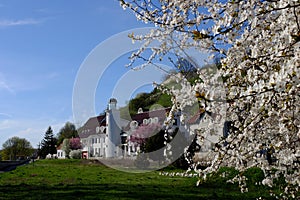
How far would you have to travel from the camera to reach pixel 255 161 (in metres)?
4.27

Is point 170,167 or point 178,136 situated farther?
point 170,167

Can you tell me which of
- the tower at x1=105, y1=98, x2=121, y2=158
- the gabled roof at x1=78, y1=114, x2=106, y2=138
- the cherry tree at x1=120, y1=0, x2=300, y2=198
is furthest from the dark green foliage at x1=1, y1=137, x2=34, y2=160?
the cherry tree at x1=120, y1=0, x2=300, y2=198

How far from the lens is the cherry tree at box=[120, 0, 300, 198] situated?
233 centimetres

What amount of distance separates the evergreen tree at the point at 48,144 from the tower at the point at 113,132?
91.1ft

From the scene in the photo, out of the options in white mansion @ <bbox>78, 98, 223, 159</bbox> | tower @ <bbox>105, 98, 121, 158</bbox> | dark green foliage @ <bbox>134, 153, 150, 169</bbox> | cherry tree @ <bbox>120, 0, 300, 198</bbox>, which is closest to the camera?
cherry tree @ <bbox>120, 0, 300, 198</bbox>

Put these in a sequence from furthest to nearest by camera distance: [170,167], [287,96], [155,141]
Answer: [155,141] < [170,167] < [287,96]

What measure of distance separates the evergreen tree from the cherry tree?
64.0 meters

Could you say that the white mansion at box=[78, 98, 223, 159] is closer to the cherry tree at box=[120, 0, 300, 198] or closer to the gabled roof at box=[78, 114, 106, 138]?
the gabled roof at box=[78, 114, 106, 138]

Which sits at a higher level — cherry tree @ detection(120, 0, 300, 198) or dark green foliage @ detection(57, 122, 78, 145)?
dark green foliage @ detection(57, 122, 78, 145)

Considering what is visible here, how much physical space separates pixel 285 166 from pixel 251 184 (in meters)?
7.00

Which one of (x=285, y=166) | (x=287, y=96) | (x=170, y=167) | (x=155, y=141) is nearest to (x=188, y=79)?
(x=285, y=166)

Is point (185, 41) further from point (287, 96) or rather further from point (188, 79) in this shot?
point (287, 96)

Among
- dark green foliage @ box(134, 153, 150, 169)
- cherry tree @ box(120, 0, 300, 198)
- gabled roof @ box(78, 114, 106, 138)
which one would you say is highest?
→ gabled roof @ box(78, 114, 106, 138)

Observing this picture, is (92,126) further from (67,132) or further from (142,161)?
(142,161)
